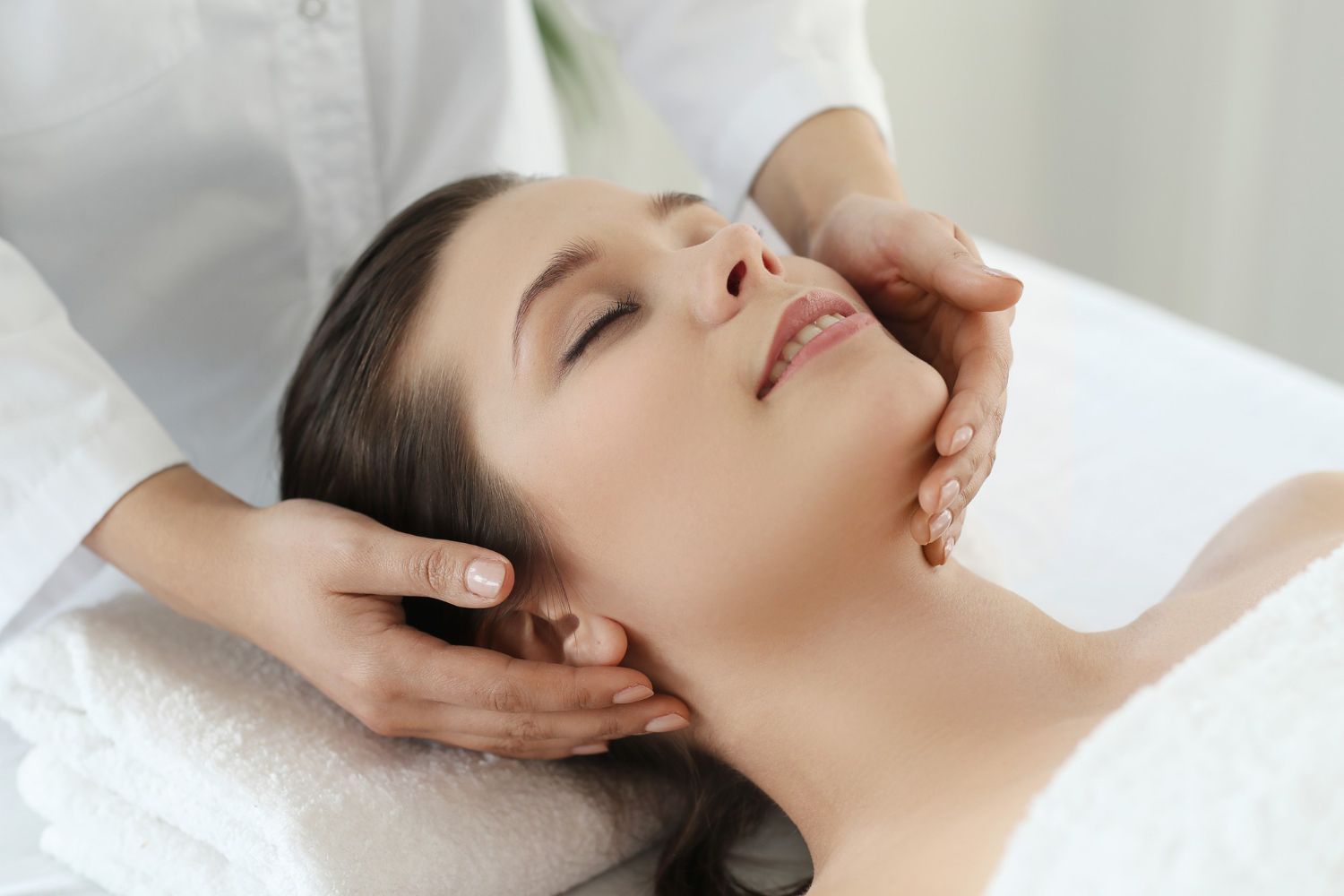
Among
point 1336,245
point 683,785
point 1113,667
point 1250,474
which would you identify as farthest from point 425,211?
point 1336,245

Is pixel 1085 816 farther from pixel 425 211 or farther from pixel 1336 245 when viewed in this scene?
pixel 1336 245

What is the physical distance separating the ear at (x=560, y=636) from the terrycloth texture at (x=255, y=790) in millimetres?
99

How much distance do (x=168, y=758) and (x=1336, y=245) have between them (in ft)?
8.14

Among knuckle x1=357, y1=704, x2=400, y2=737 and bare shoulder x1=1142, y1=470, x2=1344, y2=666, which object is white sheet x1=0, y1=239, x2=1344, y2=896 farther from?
knuckle x1=357, y1=704, x2=400, y2=737

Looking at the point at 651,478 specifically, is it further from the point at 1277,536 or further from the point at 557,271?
the point at 1277,536

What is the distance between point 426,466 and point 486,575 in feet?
0.56

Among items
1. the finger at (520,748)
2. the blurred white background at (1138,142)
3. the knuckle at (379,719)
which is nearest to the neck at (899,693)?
the finger at (520,748)

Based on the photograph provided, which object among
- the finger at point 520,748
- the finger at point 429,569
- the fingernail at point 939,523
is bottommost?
the finger at point 520,748

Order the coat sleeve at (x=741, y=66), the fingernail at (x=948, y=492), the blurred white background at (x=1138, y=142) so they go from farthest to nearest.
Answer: the blurred white background at (x=1138, y=142)
the coat sleeve at (x=741, y=66)
the fingernail at (x=948, y=492)

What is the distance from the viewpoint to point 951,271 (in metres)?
1.02

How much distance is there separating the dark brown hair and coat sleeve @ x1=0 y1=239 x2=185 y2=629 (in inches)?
6.0

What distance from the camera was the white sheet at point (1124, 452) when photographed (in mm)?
1379

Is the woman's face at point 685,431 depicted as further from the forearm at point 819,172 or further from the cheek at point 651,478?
the forearm at point 819,172

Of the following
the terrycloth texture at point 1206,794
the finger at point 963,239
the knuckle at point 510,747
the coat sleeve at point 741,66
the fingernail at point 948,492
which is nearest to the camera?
the terrycloth texture at point 1206,794
